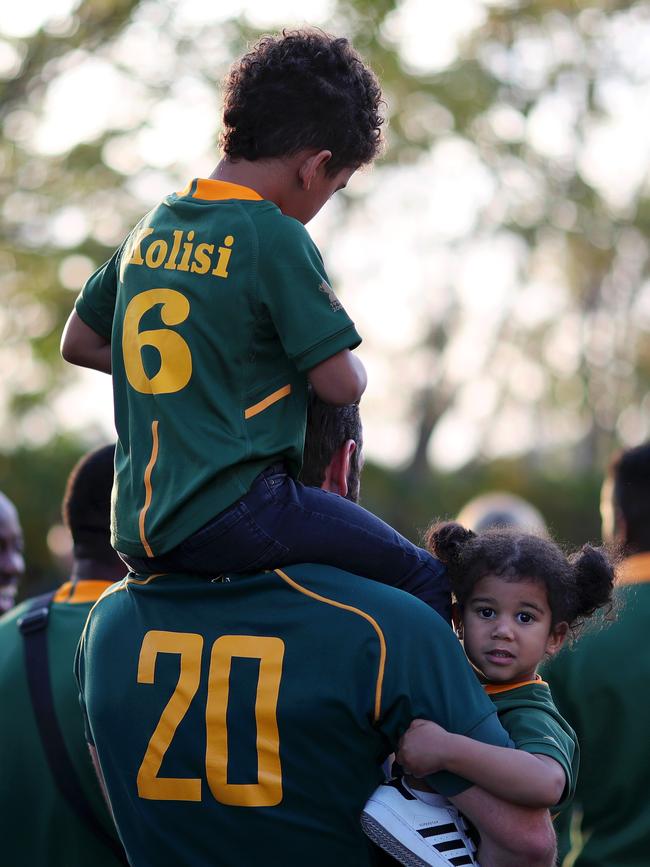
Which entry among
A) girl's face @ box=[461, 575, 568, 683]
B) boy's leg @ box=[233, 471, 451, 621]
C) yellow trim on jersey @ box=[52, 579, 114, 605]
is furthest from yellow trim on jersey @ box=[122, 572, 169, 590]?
yellow trim on jersey @ box=[52, 579, 114, 605]

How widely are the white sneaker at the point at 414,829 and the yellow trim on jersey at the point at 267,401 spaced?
2.72 feet

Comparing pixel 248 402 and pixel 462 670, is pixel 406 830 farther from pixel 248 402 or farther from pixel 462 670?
pixel 248 402

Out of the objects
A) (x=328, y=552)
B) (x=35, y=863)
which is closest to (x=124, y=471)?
(x=328, y=552)

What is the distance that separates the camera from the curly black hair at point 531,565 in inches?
118

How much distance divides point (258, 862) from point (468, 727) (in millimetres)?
515

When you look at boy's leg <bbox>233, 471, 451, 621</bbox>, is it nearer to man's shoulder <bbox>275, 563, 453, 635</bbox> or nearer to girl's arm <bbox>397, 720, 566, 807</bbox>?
man's shoulder <bbox>275, 563, 453, 635</bbox>

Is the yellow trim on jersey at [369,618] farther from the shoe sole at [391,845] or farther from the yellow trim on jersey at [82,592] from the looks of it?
the yellow trim on jersey at [82,592]

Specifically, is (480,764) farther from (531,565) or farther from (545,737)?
(531,565)

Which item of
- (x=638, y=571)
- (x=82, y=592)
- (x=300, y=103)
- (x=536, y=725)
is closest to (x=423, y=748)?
(x=536, y=725)

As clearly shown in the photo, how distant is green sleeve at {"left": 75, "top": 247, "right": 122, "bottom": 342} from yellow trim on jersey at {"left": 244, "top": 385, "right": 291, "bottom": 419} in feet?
1.92

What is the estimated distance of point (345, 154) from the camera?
2.86 metres

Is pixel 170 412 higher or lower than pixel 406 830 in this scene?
higher

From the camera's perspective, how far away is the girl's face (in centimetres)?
291

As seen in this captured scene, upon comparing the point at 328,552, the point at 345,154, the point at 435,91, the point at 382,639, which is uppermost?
the point at 435,91
